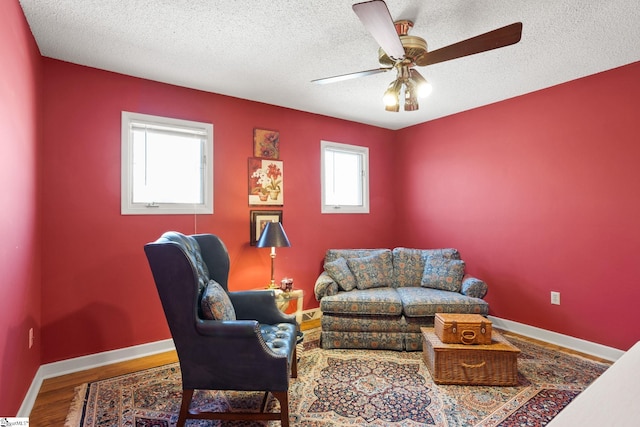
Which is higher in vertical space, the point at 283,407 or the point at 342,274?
the point at 342,274

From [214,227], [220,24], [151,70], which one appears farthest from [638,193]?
[151,70]

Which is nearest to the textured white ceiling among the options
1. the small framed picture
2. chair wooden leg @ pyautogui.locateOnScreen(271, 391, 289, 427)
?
the small framed picture

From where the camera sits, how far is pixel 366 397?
2305mm

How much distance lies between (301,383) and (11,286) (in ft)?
6.20

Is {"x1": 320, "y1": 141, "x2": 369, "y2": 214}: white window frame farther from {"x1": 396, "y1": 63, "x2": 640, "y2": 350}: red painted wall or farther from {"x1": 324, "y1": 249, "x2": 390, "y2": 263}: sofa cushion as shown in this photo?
{"x1": 396, "y1": 63, "x2": 640, "y2": 350}: red painted wall

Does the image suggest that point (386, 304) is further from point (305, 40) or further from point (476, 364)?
point (305, 40)

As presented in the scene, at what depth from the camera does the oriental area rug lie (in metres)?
2.05

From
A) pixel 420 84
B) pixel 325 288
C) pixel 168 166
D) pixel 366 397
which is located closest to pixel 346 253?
pixel 325 288

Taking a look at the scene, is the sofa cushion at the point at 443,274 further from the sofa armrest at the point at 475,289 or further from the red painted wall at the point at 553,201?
the red painted wall at the point at 553,201

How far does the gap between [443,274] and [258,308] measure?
2.03 metres

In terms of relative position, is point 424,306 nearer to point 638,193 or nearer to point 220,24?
point 638,193

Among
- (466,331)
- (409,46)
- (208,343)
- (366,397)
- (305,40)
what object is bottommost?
(366,397)

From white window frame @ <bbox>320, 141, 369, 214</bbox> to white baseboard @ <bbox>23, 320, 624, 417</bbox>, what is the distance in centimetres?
217

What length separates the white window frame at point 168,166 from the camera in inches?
115
